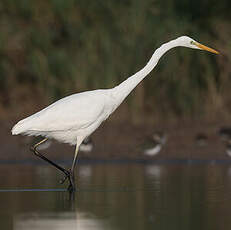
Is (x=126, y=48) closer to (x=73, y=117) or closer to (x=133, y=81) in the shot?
→ (x=133, y=81)

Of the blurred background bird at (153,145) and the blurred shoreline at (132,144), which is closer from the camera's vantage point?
the blurred background bird at (153,145)

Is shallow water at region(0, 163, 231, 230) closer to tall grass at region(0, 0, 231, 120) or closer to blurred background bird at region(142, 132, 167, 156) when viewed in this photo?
blurred background bird at region(142, 132, 167, 156)

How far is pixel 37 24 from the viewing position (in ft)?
57.5

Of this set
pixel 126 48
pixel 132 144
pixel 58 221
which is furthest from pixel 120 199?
pixel 126 48

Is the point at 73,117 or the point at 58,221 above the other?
the point at 73,117

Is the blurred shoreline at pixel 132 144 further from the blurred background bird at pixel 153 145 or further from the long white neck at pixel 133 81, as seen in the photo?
the long white neck at pixel 133 81

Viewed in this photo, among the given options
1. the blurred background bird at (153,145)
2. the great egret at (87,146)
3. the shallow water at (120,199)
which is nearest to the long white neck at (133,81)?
the shallow water at (120,199)

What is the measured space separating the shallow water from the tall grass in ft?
12.1

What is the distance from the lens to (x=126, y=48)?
662 inches

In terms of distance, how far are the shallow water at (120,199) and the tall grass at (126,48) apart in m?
3.69

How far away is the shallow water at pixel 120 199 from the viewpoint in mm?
7695

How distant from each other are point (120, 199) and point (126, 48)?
25.5 ft

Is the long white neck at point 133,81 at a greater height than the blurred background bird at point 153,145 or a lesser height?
→ greater

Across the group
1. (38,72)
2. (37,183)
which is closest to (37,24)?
(38,72)
